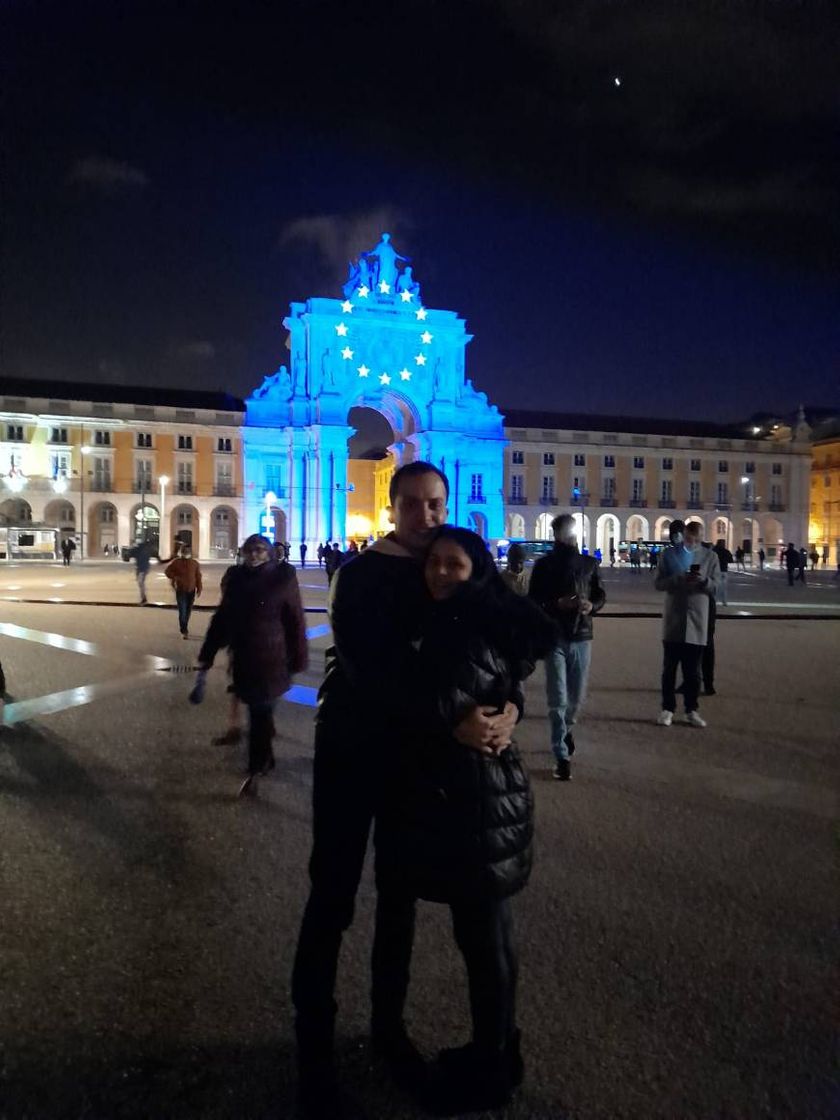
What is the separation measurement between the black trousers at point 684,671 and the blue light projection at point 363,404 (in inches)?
2239

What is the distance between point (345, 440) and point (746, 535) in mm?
41240

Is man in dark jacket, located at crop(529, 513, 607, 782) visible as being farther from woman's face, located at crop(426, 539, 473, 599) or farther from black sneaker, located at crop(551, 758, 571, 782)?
woman's face, located at crop(426, 539, 473, 599)

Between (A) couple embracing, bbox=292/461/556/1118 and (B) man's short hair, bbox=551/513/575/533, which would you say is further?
(B) man's short hair, bbox=551/513/575/533

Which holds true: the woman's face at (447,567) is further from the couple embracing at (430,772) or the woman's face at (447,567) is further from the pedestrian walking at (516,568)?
the pedestrian walking at (516,568)

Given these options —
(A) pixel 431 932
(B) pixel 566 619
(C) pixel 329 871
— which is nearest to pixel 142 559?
(B) pixel 566 619

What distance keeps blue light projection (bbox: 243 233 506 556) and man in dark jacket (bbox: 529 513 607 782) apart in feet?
191

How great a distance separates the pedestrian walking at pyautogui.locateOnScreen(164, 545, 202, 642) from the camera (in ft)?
41.9

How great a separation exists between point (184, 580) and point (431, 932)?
10069 mm

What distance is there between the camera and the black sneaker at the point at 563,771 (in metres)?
5.59

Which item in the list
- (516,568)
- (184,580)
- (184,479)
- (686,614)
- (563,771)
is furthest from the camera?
(184,479)

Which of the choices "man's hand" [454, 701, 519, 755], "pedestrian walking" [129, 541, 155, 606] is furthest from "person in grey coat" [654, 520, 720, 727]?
"pedestrian walking" [129, 541, 155, 606]

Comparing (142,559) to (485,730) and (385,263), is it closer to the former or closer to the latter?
(485,730)

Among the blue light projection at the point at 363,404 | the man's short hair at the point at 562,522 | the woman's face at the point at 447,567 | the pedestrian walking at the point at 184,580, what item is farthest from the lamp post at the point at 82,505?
the woman's face at the point at 447,567

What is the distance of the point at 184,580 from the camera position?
41.8ft
